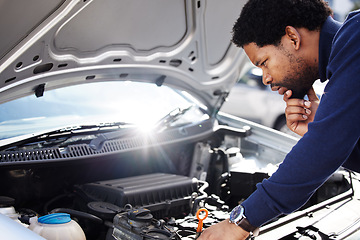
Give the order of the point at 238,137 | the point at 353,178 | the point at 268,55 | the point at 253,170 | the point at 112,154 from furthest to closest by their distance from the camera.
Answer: the point at 238,137, the point at 353,178, the point at 253,170, the point at 112,154, the point at 268,55

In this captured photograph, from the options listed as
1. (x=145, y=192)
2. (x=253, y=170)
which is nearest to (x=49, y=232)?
(x=145, y=192)

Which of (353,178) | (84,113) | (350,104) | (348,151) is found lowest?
(353,178)

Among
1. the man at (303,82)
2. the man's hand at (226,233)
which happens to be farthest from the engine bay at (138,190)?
the man at (303,82)

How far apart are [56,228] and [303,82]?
3.15ft

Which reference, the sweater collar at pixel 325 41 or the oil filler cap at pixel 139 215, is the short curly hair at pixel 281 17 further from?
the oil filler cap at pixel 139 215

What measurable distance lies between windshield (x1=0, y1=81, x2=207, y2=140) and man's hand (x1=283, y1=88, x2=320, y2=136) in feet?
2.89

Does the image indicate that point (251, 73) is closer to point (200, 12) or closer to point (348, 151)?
point (200, 12)

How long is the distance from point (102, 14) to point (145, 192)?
80 cm

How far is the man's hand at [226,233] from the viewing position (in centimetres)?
117

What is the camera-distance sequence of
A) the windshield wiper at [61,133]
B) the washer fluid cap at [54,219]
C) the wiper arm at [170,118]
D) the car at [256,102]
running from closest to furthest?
the washer fluid cap at [54,219], the windshield wiper at [61,133], the wiper arm at [170,118], the car at [256,102]

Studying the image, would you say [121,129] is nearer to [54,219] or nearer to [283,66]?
[54,219]

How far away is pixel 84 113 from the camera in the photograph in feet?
6.91

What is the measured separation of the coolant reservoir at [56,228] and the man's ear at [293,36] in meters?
0.92

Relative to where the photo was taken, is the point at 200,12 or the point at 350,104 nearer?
the point at 350,104
